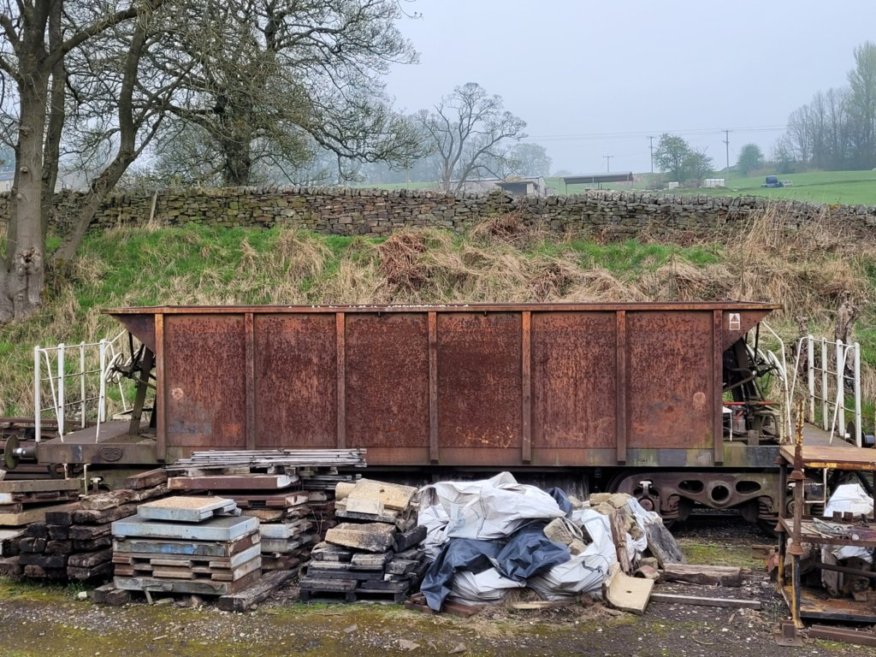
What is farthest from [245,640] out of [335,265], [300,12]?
[300,12]

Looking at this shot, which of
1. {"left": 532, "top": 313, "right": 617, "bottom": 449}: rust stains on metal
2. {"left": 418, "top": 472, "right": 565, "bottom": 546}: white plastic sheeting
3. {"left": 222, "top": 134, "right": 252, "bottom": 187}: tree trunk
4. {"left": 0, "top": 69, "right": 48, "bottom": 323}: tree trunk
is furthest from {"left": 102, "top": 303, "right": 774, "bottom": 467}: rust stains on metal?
{"left": 222, "top": 134, "right": 252, "bottom": 187}: tree trunk

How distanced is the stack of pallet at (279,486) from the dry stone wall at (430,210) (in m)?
12.5

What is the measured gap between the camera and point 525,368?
791cm

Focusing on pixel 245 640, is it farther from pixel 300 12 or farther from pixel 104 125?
pixel 300 12

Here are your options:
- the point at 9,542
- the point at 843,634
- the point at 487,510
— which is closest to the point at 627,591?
the point at 487,510

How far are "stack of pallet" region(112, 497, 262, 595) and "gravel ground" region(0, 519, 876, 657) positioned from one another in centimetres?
18

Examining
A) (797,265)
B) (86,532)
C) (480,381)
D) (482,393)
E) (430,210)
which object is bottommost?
(86,532)

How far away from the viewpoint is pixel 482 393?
801 cm

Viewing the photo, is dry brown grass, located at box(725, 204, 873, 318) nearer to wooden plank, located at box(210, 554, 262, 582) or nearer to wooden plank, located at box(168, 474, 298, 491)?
wooden plank, located at box(168, 474, 298, 491)

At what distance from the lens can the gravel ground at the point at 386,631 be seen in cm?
534

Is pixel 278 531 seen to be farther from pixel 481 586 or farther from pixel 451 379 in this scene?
pixel 451 379

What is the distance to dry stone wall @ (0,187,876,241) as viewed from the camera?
1828 centimetres

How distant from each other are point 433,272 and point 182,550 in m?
11.1

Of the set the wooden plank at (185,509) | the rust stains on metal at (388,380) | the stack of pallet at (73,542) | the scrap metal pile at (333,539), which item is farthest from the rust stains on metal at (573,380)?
the stack of pallet at (73,542)
